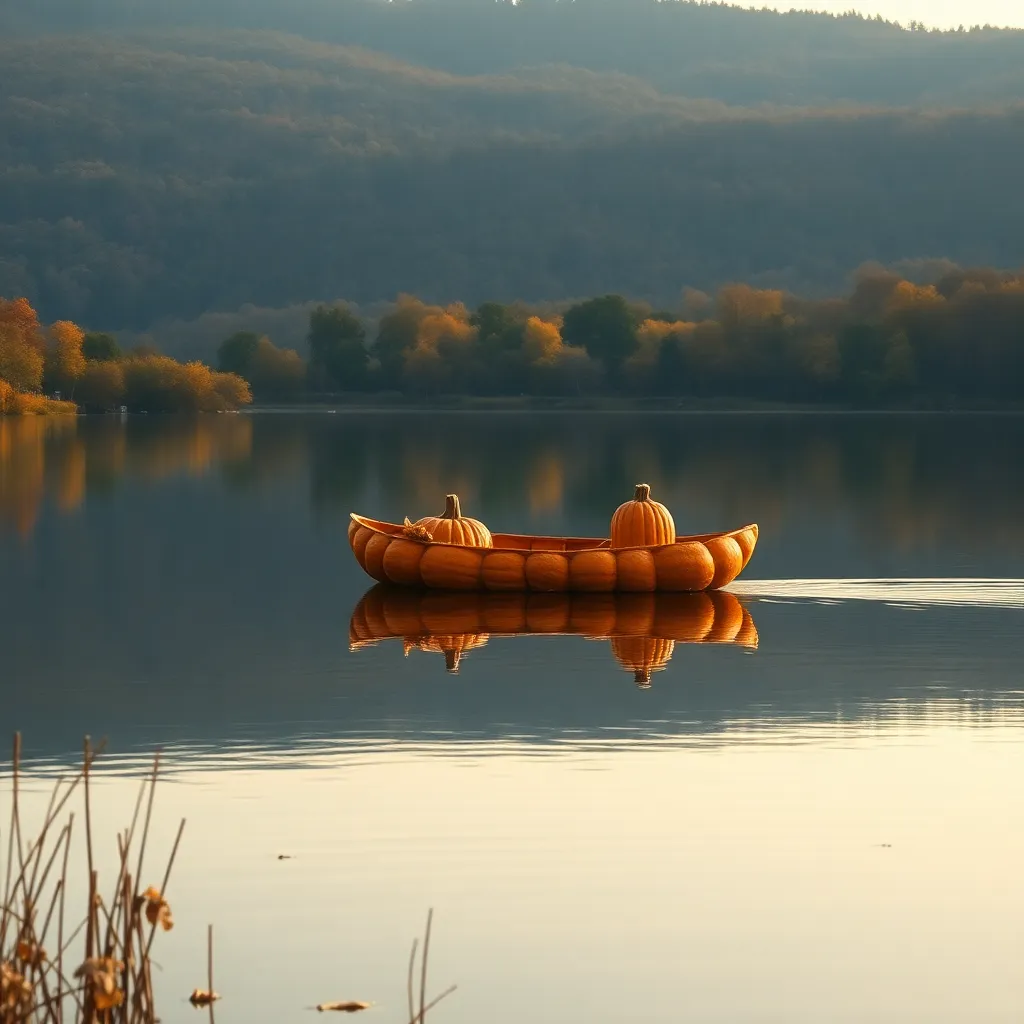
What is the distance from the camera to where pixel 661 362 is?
577ft

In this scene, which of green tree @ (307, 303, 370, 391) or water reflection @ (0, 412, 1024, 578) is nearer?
water reflection @ (0, 412, 1024, 578)

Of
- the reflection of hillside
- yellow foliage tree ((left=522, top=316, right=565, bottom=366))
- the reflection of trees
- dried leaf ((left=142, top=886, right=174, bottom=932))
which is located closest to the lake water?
dried leaf ((left=142, top=886, right=174, bottom=932))

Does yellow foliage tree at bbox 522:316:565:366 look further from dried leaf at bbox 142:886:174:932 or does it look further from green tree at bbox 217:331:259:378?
dried leaf at bbox 142:886:174:932

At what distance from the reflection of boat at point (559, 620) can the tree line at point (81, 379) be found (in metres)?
109

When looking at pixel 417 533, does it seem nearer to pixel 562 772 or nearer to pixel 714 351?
pixel 562 772

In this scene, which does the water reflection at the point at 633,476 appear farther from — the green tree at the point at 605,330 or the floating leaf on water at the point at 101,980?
the green tree at the point at 605,330

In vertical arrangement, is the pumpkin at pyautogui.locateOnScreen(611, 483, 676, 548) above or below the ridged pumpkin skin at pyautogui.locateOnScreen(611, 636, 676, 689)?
above

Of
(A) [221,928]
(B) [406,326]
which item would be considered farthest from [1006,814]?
(B) [406,326]

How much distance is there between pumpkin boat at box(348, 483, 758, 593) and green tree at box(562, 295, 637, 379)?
15503 centimetres

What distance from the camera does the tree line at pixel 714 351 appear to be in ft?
513

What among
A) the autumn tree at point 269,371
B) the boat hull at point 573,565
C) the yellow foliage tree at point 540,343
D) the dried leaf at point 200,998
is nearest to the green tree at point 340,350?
the autumn tree at point 269,371

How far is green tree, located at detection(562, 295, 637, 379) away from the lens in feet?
604

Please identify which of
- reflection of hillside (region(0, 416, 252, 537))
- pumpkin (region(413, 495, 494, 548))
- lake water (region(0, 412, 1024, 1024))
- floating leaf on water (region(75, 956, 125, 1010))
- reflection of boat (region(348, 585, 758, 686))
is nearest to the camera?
floating leaf on water (region(75, 956, 125, 1010))

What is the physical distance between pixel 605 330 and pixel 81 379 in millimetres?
53115
